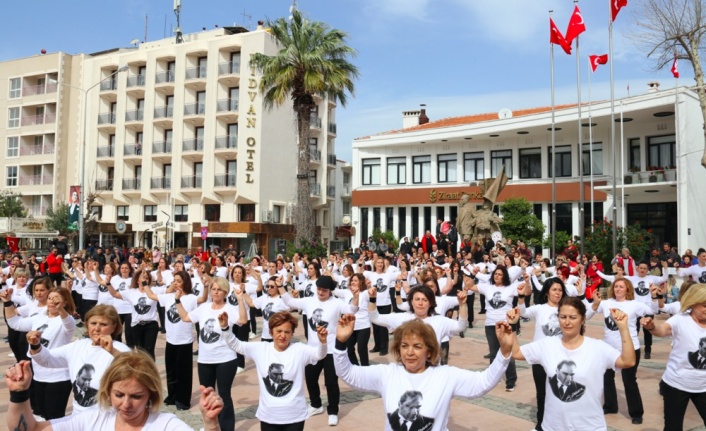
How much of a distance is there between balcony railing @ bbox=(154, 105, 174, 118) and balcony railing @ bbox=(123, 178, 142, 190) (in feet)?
17.3

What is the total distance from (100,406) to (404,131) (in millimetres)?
38619

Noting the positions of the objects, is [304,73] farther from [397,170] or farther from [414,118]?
[414,118]

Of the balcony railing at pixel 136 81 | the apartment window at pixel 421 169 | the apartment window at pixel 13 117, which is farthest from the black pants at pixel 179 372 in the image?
the apartment window at pixel 13 117

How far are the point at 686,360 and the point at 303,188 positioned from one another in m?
19.6

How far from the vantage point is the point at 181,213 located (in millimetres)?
45125

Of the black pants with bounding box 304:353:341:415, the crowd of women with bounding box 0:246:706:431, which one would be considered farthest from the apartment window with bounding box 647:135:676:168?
the black pants with bounding box 304:353:341:415

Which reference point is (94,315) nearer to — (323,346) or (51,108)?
(323,346)

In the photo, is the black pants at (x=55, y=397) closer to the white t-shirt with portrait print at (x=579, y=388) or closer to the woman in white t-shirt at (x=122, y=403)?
the woman in white t-shirt at (x=122, y=403)

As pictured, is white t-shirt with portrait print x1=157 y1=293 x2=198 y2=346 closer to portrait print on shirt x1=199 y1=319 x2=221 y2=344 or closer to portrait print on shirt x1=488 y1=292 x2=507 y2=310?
portrait print on shirt x1=199 y1=319 x2=221 y2=344

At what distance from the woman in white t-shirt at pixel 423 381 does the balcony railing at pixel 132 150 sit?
153 feet

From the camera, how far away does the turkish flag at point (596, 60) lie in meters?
29.1

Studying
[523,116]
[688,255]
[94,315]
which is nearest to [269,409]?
[94,315]

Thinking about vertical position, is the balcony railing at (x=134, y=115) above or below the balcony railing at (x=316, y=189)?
above

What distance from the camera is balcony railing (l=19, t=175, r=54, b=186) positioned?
163 ft
